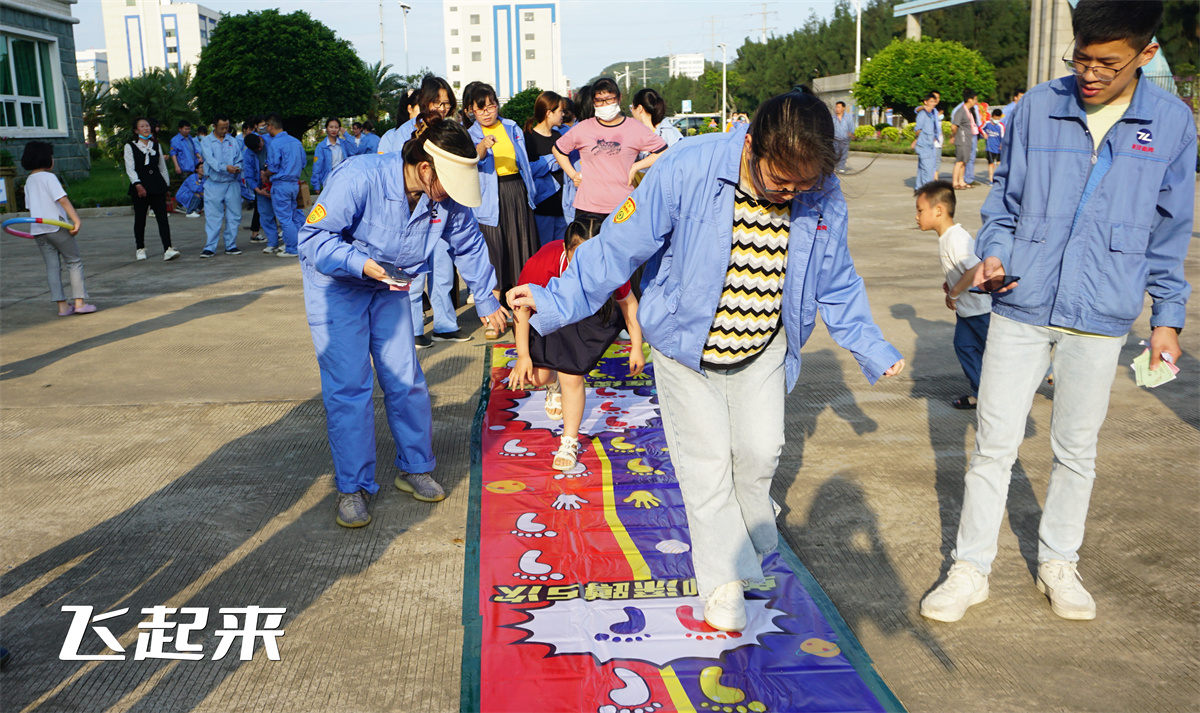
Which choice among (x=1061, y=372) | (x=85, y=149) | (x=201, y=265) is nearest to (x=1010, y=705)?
(x=1061, y=372)

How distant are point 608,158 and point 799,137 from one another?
4557 mm

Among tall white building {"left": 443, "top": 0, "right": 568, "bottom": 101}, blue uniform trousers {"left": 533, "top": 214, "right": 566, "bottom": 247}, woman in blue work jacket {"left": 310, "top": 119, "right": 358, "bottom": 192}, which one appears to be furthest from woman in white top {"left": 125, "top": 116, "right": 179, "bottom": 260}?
tall white building {"left": 443, "top": 0, "right": 568, "bottom": 101}

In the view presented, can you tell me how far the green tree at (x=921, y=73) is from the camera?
40.6 m

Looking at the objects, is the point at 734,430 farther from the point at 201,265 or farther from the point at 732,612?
the point at 201,265

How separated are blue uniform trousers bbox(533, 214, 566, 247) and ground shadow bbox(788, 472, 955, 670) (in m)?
4.61

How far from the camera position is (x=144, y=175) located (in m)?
11.9

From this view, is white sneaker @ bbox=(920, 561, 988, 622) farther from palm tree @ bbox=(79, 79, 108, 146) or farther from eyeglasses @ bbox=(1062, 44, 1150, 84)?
palm tree @ bbox=(79, 79, 108, 146)

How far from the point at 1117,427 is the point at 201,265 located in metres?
10.6

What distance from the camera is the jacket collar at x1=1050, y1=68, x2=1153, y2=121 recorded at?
9.92 feet

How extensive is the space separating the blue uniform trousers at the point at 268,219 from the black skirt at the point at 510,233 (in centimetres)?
702

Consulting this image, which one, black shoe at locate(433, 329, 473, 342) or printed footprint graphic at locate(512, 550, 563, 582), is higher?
black shoe at locate(433, 329, 473, 342)

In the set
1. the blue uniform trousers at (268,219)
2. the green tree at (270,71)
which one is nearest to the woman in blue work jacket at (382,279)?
the blue uniform trousers at (268,219)

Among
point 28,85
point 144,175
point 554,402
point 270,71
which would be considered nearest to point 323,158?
point 144,175

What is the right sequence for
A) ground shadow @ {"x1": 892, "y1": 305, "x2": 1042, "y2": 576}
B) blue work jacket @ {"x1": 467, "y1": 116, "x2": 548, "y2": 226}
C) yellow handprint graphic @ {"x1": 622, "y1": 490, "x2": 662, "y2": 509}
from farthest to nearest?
blue work jacket @ {"x1": 467, "y1": 116, "x2": 548, "y2": 226} → yellow handprint graphic @ {"x1": 622, "y1": 490, "x2": 662, "y2": 509} → ground shadow @ {"x1": 892, "y1": 305, "x2": 1042, "y2": 576}
